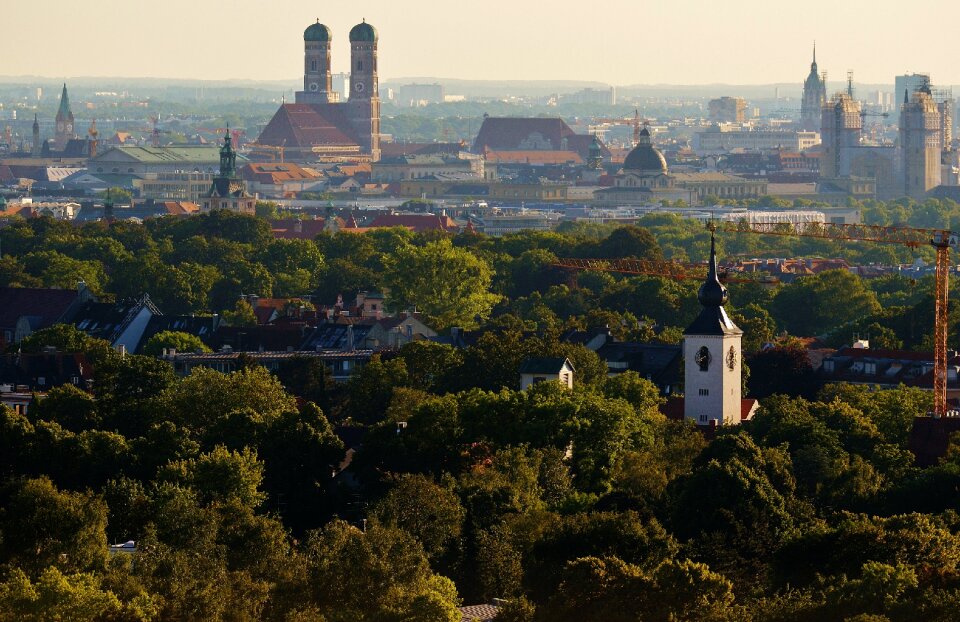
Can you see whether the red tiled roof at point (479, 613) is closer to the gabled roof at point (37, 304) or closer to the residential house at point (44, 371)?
the residential house at point (44, 371)

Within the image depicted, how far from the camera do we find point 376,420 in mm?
72250

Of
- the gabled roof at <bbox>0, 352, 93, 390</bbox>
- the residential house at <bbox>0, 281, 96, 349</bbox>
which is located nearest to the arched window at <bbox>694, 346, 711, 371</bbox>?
the gabled roof at <bbox>0, 352, 93, 390</bbox>

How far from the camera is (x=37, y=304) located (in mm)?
105250

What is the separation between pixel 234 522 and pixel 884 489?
11998mm

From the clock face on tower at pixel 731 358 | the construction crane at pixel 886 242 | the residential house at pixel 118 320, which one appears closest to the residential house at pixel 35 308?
the residential house at pixel 118 320

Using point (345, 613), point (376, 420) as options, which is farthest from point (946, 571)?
point (376, 420)

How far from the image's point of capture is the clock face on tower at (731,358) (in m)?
70.2

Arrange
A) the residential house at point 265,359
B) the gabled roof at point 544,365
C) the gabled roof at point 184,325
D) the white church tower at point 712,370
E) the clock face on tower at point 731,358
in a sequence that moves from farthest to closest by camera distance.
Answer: the gabled roof at point 184,325, the residential house at point 265,359, the gabled roof at point 544,365, the clock face on tower at point 731,358, the white church tower at point 712,370

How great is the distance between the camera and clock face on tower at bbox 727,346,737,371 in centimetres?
7019

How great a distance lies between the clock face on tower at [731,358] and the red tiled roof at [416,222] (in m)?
103

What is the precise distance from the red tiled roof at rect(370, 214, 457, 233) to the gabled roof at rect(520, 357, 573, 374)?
98.9 m

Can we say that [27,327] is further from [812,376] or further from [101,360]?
[812,376]

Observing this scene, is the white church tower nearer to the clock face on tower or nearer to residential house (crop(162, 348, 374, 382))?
the clock face on tower

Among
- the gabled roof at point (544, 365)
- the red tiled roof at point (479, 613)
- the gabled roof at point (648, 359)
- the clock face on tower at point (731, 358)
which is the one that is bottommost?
the red tiled roof at point (479, 613)
